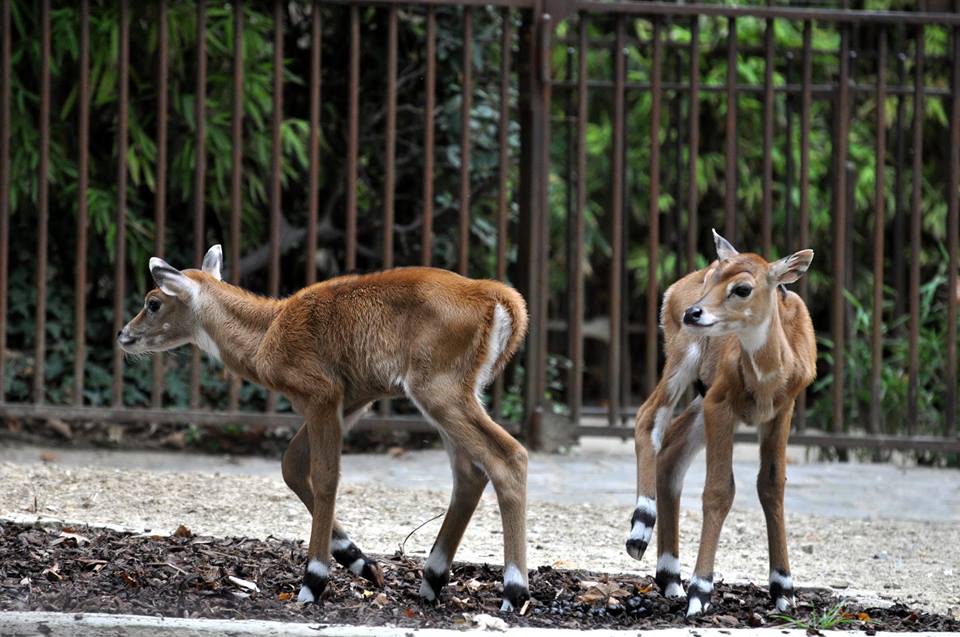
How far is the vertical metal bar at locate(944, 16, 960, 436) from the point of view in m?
8.89

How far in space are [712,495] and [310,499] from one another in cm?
142

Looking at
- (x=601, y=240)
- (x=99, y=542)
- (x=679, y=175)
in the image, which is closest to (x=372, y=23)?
(x=679, y=175)

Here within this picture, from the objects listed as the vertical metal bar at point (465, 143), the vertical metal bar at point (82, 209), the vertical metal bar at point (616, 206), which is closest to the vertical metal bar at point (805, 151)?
the vertical metal bar at point (616, 206)

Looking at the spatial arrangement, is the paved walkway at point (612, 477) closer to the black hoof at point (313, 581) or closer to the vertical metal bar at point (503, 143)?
the vertical metal bar at point (503, 143)

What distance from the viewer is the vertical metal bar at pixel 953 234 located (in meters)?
8.89

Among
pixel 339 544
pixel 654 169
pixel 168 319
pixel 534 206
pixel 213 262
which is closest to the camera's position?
pixel 339 544

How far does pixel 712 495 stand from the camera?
477cm

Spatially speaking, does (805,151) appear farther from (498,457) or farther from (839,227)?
(498,457)

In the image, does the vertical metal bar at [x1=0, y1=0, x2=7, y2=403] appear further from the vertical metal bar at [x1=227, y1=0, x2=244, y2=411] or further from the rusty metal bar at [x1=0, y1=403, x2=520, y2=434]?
the vertical metal bar at [x1=227, y1=0, x2=244, y2=411]

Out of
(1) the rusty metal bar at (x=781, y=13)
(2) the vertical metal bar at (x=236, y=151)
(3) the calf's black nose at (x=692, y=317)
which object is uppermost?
(1) the rusty metal bar at (x=781, y=13)

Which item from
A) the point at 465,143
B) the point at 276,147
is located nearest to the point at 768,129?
the point at 465,143

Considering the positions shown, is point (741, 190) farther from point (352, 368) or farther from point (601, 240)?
point (352, 368)

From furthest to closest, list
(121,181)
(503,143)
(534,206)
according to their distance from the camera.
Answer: (534,206) → (503,143) → (121,181)

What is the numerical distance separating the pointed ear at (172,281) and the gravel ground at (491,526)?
1.15m
